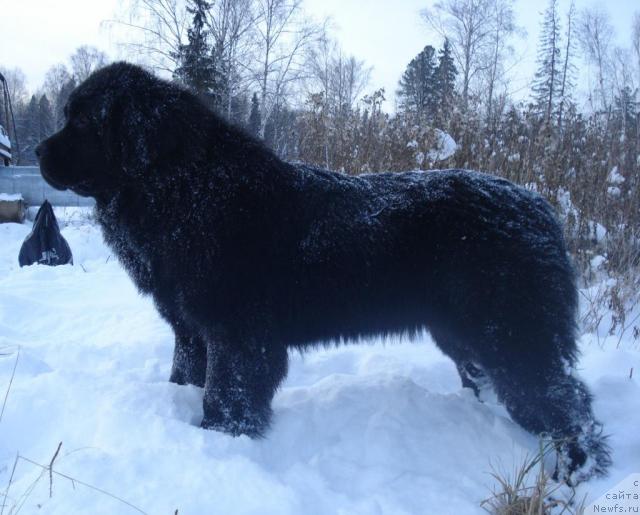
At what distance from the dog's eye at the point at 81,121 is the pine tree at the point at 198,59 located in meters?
12.2

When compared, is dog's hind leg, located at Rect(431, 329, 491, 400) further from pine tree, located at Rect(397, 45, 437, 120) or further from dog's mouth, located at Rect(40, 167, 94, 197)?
pine tree, located at Rect(397, 45, 437, 120)

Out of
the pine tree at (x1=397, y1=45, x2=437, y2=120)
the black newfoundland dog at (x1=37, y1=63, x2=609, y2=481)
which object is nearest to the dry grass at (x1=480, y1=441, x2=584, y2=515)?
the black newfoundland dog at (x1=37, y1=63, x2=609, y2=481)

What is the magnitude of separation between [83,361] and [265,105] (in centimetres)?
1693

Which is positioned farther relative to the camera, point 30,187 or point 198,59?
point 198,59

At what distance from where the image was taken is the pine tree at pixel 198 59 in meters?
14.4

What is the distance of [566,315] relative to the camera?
203cm

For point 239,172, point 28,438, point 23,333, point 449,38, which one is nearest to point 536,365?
point 239,172

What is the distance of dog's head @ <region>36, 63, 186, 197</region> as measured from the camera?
85.7 inches

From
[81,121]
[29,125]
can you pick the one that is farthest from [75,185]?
[29,125]

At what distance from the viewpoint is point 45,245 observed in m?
6.67

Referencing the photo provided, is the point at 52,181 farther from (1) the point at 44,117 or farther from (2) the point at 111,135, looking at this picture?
(1) the point at 44,117

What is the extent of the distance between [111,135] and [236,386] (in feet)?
4.40

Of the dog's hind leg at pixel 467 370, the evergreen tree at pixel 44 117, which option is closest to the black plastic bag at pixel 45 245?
the dog's hind leg at pixel 467 370

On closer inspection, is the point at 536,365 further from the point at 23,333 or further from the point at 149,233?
the point at 23,333
